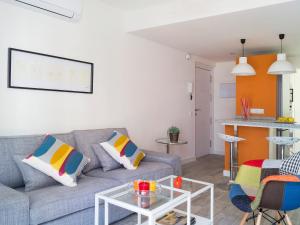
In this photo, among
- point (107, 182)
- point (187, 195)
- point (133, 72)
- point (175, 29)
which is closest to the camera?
point (187, 195)

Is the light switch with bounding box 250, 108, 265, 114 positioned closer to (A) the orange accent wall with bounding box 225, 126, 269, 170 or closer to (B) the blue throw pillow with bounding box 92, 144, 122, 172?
(A) the orange accent wall with bounding box 225, 126, 269, 170

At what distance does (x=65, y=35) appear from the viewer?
318 centimetres

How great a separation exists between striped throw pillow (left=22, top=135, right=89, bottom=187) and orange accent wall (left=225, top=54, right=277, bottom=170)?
3.04 metres

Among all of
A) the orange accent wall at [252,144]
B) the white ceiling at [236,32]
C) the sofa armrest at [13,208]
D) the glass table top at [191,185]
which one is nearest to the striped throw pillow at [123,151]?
the glass table top at [191,185]

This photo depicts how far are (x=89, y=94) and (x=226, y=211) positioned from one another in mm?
2176

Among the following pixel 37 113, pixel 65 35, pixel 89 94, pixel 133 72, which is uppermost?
pixel 65 35

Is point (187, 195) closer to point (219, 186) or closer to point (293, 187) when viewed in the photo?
point (293, 187)

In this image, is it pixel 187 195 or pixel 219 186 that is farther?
pixel 219 186

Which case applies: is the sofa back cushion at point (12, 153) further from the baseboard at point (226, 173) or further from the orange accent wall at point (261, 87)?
the orange accent wall at point (261, 87)

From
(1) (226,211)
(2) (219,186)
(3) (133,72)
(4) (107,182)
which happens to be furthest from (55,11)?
(2) (219,186)

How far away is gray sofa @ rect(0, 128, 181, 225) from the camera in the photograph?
185 cm

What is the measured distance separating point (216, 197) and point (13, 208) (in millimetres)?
2533

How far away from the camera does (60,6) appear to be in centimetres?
298

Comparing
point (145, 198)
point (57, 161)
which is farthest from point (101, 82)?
point (145, 198)
